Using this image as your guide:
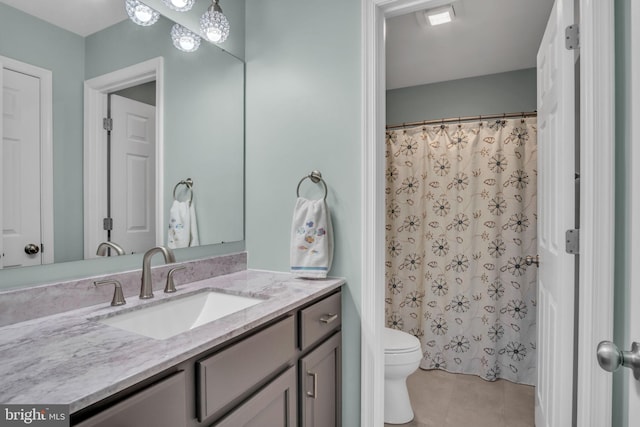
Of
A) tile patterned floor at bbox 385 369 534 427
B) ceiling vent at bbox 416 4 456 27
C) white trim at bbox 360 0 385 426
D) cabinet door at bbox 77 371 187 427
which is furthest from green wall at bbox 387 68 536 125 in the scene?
cabinet door at bbox 77 371 187 427

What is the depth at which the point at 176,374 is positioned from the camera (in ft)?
2.53

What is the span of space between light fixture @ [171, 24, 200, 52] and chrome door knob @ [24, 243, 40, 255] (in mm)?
966

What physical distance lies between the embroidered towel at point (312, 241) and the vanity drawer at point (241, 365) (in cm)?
37

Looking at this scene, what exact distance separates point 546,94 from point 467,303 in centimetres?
172

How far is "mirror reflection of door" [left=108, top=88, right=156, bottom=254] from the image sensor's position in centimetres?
128

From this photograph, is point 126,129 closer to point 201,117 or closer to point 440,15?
point 201,117

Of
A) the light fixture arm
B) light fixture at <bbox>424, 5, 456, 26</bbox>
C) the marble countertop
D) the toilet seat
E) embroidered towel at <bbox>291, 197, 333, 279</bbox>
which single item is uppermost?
light fixture at <bbox>424, 5, 456, 26</bbox>

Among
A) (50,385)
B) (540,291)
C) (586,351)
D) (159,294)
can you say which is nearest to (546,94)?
(540,291)

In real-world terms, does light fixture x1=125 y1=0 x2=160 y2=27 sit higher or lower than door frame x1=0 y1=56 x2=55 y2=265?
higher

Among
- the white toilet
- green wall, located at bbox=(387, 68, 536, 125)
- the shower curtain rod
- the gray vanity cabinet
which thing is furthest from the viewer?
green wall, located at bbox=(387, 68, 536, 125)

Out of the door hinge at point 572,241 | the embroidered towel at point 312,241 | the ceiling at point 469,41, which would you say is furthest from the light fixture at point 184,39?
the door hinge at point 572,241

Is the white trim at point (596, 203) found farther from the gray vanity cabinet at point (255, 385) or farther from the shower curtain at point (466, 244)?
the shower curtain at point (466, 244)

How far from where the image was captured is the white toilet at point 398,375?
1937mm

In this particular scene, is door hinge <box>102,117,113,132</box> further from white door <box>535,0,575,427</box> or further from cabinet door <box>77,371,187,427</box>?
white door <box>535,0,575,427</box>
